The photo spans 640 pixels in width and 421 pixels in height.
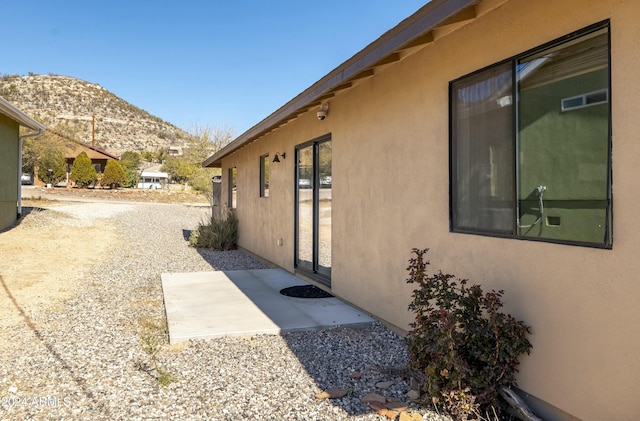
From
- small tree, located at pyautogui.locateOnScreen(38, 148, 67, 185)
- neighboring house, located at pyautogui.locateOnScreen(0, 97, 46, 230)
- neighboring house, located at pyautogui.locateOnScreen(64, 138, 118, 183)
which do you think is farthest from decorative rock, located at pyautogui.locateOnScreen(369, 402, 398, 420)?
neighboring house, located at pyautogui.locateOnScreen(64, 138, 118, 183)

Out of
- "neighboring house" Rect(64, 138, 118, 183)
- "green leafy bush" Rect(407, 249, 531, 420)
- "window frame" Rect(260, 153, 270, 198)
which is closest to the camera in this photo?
"green leafy bush" Rect(407, 249, 531, 420)

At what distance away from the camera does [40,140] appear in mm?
32812

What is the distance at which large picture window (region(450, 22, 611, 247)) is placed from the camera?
270cm

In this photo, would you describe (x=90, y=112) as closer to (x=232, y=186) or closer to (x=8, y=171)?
(x=8, y=171)

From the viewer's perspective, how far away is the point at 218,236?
41.2 ft

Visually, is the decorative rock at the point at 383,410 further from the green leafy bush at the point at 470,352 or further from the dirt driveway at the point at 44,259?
the dirt driveway at the point at 44,259

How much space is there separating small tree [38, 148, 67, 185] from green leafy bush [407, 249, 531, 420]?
37451mm

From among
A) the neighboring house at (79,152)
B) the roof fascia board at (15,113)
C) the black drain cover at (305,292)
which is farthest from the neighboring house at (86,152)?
the black drain cover at (305,292)

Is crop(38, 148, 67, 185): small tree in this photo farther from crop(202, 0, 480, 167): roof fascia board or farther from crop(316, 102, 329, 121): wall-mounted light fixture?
crop(202, 0, 480, 167): roof fascia board

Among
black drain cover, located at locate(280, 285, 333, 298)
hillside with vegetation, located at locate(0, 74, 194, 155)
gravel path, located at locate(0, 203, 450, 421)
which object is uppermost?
hillside with vegetation, located at locate(0, 74, 194, 155)

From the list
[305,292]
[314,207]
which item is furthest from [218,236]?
[305,292]

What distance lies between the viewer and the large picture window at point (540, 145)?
8.86ft

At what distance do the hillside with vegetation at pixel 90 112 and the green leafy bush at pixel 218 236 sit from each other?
58009 millimetres

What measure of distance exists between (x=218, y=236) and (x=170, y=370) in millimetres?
8783
